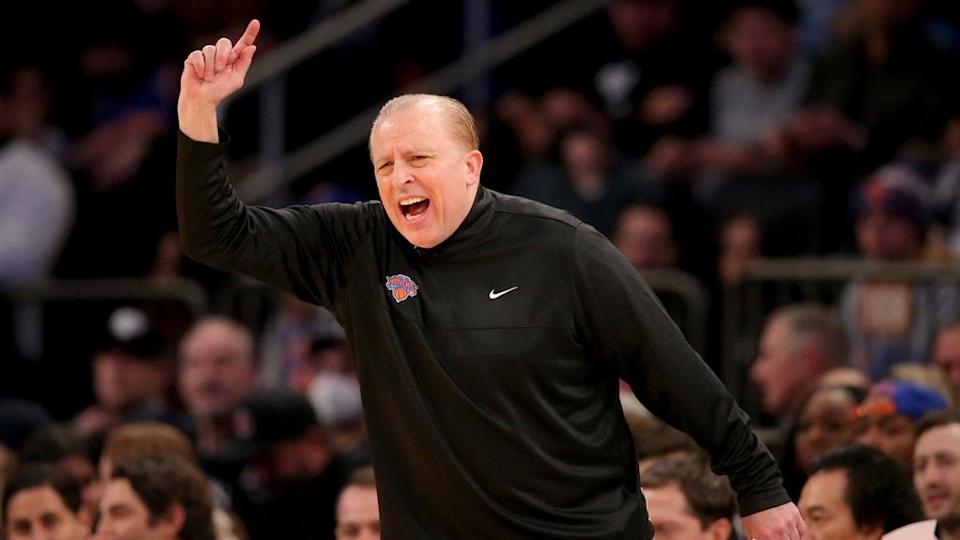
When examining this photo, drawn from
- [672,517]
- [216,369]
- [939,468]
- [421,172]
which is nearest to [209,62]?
[421,172]

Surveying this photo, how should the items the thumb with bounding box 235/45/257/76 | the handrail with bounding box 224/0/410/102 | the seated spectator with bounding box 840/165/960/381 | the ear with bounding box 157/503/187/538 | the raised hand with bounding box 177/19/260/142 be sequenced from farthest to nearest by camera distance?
the handrail with bounding box 224/0/410/102 < the seated spectator with bounding box 840/165/960/381 < the ear with bounding box 157/503/187/538 < the thumb with bounding box 235/45/257/76 < the raised hand with bounding box 177/19/260/142

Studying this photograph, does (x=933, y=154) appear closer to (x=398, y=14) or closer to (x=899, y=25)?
(x=899, y=25)

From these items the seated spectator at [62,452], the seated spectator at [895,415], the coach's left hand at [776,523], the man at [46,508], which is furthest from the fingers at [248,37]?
the seated spectator at [62,452]

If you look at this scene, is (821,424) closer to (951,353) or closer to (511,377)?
(951,353)

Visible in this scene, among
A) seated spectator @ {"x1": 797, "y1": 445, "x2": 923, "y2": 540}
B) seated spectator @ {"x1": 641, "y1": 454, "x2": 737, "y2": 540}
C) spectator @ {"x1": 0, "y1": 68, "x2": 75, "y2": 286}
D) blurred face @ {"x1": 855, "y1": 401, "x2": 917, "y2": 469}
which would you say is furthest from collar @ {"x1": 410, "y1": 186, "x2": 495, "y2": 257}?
spectator @ {"x1": 0, "y1": 68, "x2": 75, "y2": 286}

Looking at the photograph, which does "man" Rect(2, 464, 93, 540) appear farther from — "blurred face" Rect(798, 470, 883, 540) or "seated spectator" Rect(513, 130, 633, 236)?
"seated spectator" Rect(513, 130, 633, 236)

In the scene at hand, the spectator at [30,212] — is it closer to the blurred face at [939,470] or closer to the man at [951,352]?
the man at [951,352]

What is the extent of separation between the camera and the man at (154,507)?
709cm

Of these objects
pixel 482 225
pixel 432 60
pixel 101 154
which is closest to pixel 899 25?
pixel 432 60

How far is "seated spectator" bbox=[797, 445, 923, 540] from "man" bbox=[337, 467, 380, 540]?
66.2 inches

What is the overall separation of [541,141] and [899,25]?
219cm

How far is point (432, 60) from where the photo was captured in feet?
40.0

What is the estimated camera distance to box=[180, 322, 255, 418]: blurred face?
997cm

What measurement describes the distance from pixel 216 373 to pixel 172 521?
9.57ft
